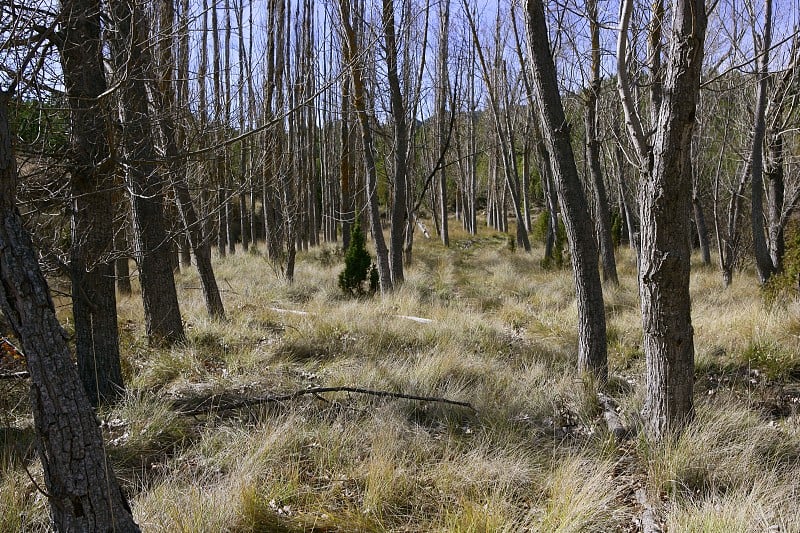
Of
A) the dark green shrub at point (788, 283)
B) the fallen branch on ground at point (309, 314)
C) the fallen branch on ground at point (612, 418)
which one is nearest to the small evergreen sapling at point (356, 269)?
the fallen branch on ground at point (309, 314)

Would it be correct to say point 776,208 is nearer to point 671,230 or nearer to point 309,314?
point 671,230

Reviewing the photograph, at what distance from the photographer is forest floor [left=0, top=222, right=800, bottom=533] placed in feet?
9.20

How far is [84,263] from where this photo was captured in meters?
4.14

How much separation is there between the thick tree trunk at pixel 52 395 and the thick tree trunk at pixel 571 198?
12.6ft

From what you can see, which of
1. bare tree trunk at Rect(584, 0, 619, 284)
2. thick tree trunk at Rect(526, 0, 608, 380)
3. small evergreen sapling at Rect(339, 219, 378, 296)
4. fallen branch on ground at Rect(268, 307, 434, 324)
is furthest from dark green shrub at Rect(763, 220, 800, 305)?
small evergreen sapling at Rect(339, 219, 378, 296)

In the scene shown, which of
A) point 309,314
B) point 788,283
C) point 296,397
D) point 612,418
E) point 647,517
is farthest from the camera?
point 309,314

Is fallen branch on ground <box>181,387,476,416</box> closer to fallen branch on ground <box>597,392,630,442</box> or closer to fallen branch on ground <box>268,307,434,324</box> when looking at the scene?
fallen branch on ground <box>597,392,630,442</box>

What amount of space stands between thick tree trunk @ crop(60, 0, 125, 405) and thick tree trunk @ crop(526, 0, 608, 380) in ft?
11.2

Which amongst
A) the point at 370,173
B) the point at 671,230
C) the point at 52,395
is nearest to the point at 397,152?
the point at 370,173

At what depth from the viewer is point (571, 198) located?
182 inches

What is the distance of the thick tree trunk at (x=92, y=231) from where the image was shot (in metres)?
3.72

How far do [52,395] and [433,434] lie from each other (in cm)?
255

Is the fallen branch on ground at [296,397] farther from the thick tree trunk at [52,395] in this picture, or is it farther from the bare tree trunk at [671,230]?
the thick tree trunk at [52,395]

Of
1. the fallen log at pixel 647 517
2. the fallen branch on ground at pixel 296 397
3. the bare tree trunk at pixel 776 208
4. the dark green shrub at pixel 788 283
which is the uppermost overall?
the bare tree trunk at pixel 776 208
